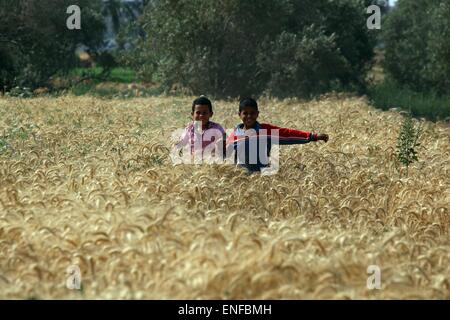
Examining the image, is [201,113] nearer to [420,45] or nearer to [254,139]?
[254,139]

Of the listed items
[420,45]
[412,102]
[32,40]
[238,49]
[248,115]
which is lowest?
[412,102]

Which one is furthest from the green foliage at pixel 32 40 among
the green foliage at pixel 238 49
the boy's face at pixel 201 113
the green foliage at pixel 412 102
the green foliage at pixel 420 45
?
the boy's face at pixel 201 113

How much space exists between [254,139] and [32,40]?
27.8 m

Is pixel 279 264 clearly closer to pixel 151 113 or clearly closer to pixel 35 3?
pixel 151 113

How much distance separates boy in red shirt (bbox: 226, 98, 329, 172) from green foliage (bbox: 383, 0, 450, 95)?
29475mm

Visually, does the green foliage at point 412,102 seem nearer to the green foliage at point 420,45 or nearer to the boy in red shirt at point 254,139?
the green foliage at point 420,45

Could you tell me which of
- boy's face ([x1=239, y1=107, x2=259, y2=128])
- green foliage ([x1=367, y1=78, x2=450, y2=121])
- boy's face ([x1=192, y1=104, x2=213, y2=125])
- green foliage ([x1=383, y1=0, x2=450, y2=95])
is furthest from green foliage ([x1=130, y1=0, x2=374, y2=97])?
boy's face ([x1=239, y1=107, x2=259, y2=128])

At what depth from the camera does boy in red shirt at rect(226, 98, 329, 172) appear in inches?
472

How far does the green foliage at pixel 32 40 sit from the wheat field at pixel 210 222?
72.9ft

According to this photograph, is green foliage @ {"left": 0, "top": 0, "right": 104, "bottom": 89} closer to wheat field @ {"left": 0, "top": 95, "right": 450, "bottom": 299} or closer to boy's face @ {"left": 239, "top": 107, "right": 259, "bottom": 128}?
wheat field @ {"left": 0, "top": 95, "right": 450, "bottom": 299}

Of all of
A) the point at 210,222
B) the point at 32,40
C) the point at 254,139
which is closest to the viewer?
the point at 210,222

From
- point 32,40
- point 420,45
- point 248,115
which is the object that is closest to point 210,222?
point 248,115

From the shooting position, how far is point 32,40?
1497 inches

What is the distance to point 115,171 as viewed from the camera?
10539mm
